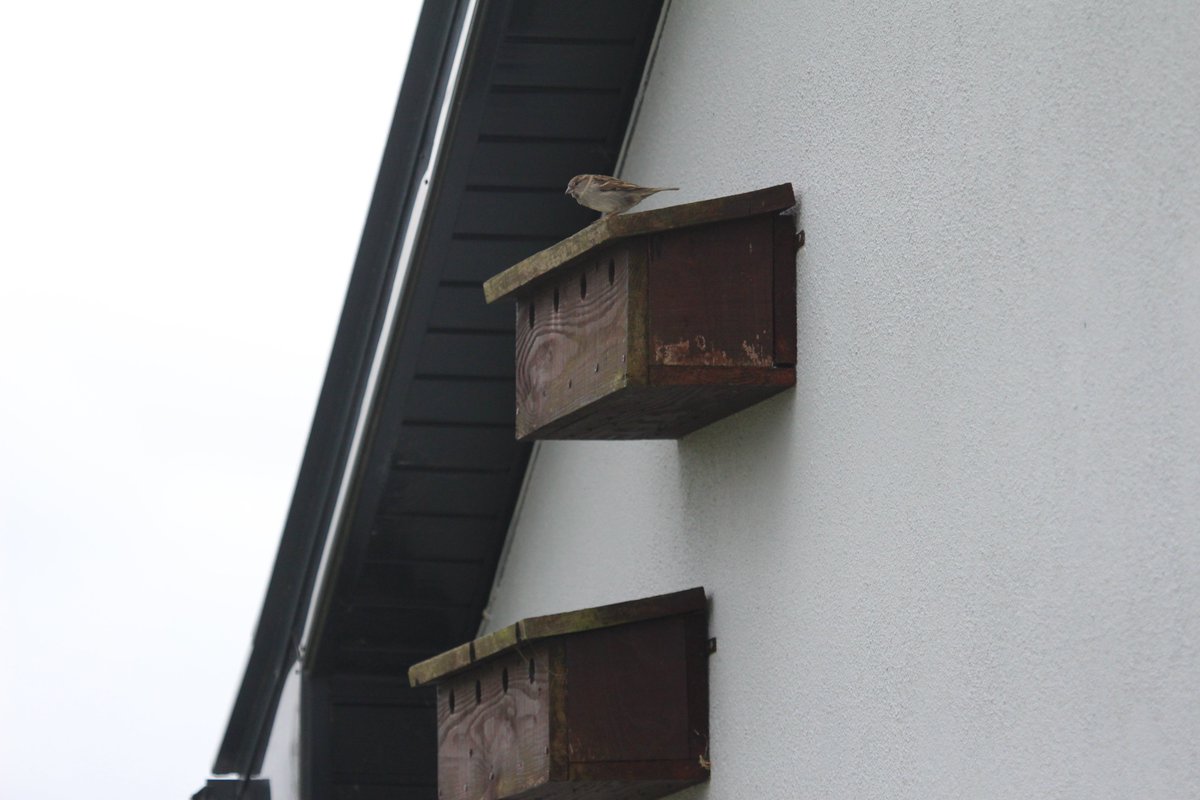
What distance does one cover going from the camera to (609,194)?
4359 millimetres

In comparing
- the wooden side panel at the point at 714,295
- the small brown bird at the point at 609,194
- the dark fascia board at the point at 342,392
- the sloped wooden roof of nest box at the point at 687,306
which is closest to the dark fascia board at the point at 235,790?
the dark fascia board at the point at 342,392

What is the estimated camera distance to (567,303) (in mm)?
3900

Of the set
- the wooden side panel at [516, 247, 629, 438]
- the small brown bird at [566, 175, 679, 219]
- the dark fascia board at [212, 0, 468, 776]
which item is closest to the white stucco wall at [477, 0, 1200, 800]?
the small brown bird at [566, 175, 679, 219]

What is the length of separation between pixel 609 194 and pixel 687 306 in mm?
878

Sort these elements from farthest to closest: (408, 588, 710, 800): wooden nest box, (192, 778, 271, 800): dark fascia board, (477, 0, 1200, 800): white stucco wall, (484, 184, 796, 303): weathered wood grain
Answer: (192, 778, 271, 800): dark fascia board → (408, 588, 710, 800): wooden nest box → (484, 184, 796, 303): weathered wood grain → (477, 0, 1200, 800): white stucco wall

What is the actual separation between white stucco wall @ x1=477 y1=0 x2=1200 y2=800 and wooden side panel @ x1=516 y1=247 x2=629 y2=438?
1.27 feet

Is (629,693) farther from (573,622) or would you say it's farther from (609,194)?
(609,194)

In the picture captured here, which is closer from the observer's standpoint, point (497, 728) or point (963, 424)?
point (963, 424)

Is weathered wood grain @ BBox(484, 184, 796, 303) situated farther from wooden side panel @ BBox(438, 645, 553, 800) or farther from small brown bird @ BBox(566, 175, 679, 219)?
wooden side panel @ BBox(438, 645, 553, 800)

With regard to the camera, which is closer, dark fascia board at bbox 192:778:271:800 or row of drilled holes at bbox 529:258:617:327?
row of drilled holes at bbox 529:258:617:327

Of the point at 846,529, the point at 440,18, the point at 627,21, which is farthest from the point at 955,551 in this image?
the point at 440,18

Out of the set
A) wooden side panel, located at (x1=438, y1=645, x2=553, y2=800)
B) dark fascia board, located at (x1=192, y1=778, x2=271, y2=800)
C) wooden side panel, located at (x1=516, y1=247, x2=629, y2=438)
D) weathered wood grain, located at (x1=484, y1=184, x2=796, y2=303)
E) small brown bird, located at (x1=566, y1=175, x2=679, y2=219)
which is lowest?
dark fascia board, located at (x1=192, y1=778, x2=271, y2=800)

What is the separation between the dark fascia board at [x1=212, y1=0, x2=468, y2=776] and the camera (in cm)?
507

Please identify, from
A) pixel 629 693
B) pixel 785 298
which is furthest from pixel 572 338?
pixel 629 693
